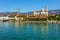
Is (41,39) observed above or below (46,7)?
below

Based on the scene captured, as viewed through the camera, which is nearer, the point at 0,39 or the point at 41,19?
the point at 0,39

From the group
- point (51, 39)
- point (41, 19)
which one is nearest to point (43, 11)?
point (41, 19)

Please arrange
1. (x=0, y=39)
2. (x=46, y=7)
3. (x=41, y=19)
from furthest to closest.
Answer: (x=46, y=7) → (x=41, y=19) → (x=0, y=39)

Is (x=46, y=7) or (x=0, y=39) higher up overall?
(x=46, y=7)

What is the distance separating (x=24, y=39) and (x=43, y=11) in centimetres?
3729

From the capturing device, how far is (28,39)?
1080cm

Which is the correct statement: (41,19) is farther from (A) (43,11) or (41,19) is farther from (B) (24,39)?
(B) (24,39)

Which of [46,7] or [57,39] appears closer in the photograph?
[57,39]

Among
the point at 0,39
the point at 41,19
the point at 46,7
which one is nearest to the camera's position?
the point at 0,39

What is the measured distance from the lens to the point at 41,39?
1087cm

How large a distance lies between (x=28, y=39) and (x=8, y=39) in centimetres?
124

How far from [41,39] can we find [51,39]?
2.07 feet

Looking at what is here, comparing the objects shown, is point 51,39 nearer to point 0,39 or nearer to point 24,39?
point 24,39

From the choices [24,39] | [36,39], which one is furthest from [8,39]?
[36,39]
